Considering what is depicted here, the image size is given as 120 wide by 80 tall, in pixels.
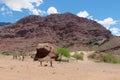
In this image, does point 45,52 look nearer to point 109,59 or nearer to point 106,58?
point 109,59

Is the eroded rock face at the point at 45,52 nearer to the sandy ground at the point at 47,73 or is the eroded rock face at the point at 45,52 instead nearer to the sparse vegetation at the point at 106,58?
the sandy ground at the point at 47,73

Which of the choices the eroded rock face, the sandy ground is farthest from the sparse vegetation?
the sandy ground

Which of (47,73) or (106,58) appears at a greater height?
(106,58)

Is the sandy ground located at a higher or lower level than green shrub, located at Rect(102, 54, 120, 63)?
lower

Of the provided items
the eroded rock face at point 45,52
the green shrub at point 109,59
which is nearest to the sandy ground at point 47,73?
the eroded rock face at point 45,52

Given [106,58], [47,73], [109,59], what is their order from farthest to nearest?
1. [106,58]
2. [109,59]
3. [47,73]

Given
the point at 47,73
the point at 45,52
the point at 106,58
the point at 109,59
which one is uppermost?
the point at 45,52

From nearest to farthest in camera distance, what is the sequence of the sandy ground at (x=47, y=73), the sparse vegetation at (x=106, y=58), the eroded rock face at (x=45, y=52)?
1. the sandy ground at (x=47, y=73)
2. the eroded rock face at (x=45, y=52)
3. the sparse vegetation at (x=106, y=58)

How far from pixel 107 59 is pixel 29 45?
394 feet

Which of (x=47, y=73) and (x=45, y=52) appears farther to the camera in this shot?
(x=45, y=52)

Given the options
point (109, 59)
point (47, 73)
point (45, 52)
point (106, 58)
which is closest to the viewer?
point (47, 73)

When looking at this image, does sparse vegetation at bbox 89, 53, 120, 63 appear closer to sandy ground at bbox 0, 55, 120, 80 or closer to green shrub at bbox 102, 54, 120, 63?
green shrub at bbox 102, 54, 120, 63

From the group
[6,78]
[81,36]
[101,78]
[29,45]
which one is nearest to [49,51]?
[101,78]

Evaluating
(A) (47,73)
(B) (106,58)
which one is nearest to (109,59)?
(B) (106,58)
